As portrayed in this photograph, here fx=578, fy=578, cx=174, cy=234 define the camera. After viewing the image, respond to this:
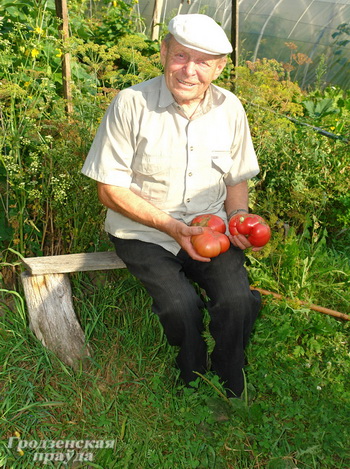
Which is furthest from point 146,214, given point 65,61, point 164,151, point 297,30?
point 297,30

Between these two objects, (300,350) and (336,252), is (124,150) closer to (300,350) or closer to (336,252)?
(300,350)

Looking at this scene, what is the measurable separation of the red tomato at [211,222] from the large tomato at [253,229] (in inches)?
2.7

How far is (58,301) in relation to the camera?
122 inches

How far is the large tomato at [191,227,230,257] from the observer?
8.55 feet

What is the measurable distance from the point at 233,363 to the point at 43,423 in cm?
96

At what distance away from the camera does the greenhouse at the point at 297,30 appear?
788 cm

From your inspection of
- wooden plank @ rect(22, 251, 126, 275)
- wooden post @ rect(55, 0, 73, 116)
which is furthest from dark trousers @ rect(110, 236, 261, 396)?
wooden post @ rect(55, 0, 73, 116)

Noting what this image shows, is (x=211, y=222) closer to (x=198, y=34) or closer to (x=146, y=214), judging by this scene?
(x=146, y=214)

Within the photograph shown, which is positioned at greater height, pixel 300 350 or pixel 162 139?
pixel 162 139

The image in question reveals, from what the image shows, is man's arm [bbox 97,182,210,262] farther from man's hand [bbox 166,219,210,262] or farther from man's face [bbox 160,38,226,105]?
man's face [bbox 160,38,226,105]

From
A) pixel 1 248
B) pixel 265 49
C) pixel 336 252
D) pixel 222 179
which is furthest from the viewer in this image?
pixel 265 49

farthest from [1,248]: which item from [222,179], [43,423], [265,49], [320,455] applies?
[265,49]

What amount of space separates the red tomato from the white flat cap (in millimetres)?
772

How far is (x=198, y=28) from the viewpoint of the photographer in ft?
8.41
